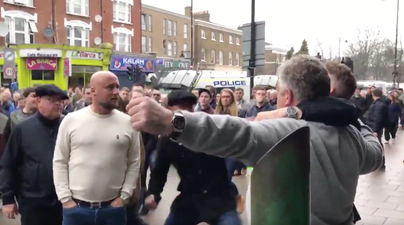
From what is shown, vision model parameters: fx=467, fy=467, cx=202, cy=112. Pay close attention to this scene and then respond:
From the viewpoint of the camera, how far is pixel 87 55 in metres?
31.8

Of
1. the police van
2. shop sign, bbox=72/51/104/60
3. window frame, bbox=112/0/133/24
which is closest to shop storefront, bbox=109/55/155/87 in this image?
shop sign, bbox=72/51/104/60

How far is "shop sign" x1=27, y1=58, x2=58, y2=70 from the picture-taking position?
1145 inches

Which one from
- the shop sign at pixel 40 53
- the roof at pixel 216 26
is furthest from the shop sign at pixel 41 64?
the roof at pixel 216 26

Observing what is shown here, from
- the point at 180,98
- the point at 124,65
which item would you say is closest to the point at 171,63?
the point at 124,65

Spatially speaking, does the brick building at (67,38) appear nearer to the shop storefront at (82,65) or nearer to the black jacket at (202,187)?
the shop storefront at (82,65)

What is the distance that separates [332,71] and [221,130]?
164 cm

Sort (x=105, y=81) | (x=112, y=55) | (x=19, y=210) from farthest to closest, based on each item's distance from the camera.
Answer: (x=112, y=55)
(x=19, y=210)
(x=105, y=81)

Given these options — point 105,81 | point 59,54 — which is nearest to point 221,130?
point 105,81

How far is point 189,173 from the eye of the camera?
3.76m

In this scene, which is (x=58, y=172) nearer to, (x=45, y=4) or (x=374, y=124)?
(x=374, y=124)

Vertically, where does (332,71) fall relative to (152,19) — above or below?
below

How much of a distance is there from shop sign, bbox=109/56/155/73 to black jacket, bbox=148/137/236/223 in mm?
30668

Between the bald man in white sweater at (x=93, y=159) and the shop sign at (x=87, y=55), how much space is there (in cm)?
2823

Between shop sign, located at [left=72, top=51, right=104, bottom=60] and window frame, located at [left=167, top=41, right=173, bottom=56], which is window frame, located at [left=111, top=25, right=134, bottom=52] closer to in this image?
shop sign, located at [left=72, top=51, right=104, bottom=60]
